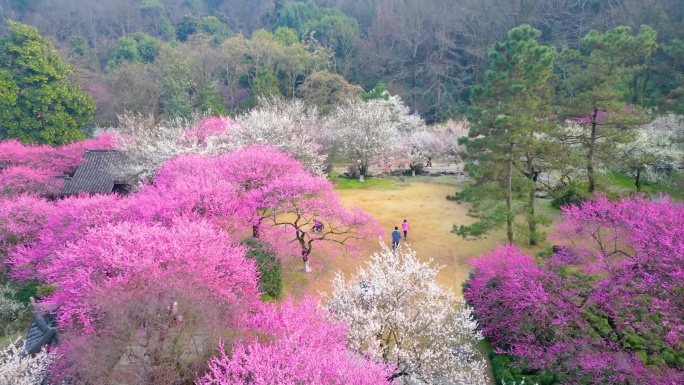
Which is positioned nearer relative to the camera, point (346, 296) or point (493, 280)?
point (346, 296)

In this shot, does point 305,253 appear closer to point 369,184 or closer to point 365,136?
point 369,184

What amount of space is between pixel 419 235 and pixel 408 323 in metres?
10.0

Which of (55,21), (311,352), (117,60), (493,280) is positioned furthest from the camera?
(55,21)

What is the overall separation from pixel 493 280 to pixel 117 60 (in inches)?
2062

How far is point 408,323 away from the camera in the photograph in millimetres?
9398

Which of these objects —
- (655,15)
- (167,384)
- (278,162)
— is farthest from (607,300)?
(655,15)

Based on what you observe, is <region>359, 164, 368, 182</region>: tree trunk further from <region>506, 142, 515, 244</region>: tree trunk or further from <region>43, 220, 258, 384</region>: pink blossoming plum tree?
<region>43, 220, 258, 384</region>: pink blossoming plum tree

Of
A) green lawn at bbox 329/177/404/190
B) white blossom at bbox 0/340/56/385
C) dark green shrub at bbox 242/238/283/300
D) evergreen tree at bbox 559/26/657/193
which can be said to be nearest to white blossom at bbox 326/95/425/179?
green lawn at bbox 329/177/404/190

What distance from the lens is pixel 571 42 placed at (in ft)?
144

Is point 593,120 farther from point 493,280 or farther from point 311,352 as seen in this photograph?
point 311,352

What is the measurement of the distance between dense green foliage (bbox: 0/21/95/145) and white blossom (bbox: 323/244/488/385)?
28.4 m

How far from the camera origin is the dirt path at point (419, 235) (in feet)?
49.2

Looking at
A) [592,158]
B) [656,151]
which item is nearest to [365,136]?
[592,158]

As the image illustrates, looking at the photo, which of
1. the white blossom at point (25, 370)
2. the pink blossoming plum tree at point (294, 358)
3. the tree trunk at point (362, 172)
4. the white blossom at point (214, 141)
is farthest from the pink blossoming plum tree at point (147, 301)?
the tree trunk at point (362, 172)
